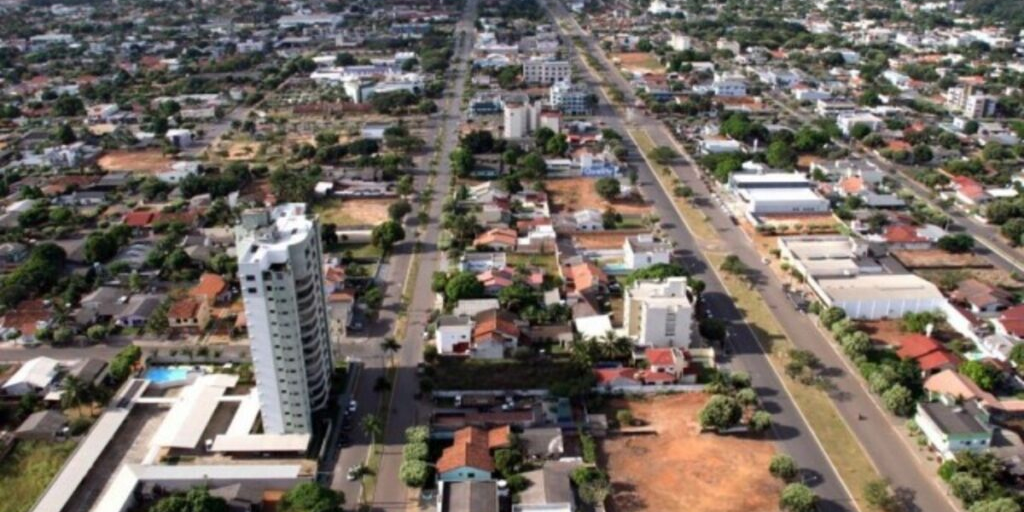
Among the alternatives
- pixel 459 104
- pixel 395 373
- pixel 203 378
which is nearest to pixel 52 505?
pixel 203 378

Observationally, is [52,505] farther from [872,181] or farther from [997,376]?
[872,181]

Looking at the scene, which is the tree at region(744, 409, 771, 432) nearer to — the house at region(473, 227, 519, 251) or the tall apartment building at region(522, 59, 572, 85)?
the house at region(473, 227, 519, 251)

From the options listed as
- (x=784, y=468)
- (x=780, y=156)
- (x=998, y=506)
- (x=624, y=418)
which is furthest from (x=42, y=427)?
(x=780, y=156)

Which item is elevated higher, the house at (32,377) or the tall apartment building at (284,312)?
the tall apartment building at (284,312)

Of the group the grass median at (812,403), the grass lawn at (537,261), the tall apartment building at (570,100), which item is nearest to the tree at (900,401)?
the grass median at (812,403)

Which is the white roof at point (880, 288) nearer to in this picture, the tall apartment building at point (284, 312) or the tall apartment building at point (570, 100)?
the tall apartment building at point (284, 312)

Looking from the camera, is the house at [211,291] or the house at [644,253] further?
the house at [644,253]
